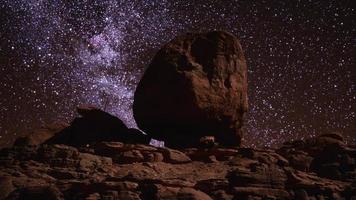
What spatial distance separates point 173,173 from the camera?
580 inches

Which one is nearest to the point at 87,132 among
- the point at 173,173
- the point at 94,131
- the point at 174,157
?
the point at 94,131

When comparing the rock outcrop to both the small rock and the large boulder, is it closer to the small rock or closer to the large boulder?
the small rock

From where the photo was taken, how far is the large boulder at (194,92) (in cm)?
1889

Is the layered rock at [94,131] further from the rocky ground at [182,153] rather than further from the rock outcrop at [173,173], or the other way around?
the rock outcrop at [173,173]

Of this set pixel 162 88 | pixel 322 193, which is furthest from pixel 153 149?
pixel 322 193

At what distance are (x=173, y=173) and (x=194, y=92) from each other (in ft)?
16.9

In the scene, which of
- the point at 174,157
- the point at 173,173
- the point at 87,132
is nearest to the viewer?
the point at 173,173

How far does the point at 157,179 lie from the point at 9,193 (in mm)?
4684

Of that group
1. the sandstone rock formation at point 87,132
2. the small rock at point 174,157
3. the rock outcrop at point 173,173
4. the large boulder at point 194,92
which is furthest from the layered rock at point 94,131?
the small rock at point 174,157

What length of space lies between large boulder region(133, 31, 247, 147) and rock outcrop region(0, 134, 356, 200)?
2.12m

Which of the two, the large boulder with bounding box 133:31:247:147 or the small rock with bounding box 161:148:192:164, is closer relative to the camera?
the small rock with bounding box 161:148:192:164

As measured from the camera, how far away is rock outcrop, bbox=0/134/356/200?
12.4m

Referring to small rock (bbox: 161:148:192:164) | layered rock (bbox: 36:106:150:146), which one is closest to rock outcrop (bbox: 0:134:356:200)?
small rock (bbox: 161:148:192:164)

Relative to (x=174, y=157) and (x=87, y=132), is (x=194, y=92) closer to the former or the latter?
(x=174, y=157)
